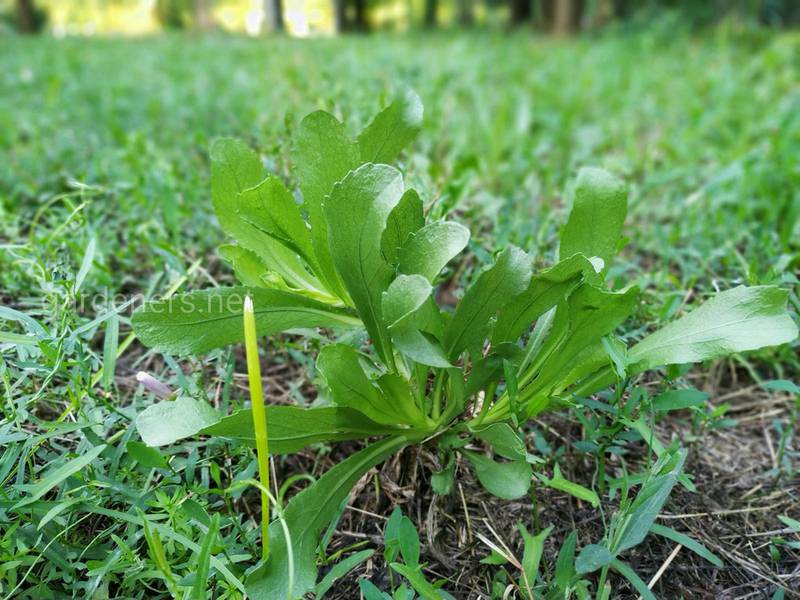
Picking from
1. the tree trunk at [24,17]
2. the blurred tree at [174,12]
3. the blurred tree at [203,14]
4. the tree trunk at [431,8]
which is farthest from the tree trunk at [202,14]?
the tree trunk at [431,8]

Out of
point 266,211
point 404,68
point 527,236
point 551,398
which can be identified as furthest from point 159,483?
point 404,68

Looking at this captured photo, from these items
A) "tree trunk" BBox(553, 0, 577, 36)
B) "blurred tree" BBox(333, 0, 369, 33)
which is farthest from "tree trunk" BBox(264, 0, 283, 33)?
"tree trunk" BBox(553, 0, 577, 36)

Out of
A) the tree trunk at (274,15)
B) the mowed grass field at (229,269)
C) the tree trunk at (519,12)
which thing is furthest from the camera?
the tree trunk at (519,12)

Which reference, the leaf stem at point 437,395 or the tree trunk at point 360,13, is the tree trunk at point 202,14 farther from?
the leaf stem at point 437,395

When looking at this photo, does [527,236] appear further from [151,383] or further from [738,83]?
[738,83]

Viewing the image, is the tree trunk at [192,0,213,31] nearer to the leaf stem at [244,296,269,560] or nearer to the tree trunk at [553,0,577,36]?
the tree trunk at [553,0,577,36]

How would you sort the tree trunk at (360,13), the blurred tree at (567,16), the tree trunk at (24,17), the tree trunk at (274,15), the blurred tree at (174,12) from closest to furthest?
the tree trunk at (274,15)
the blurred tree at (567,16)
the tree trunk at (24,17)
the tree trunk at (360,13)
the blurred tree at (174,12)
